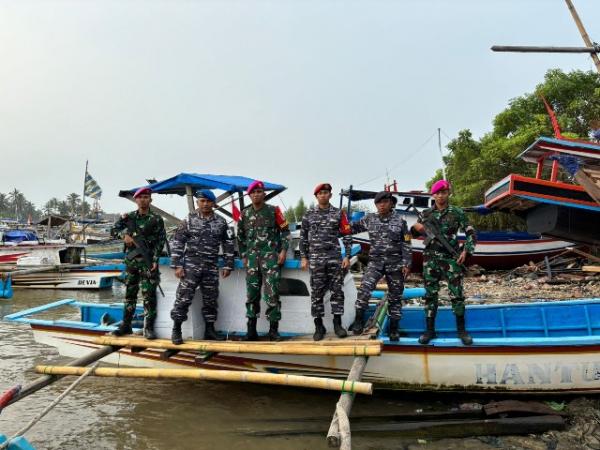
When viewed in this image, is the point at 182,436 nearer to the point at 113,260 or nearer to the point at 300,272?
the point at 300,272

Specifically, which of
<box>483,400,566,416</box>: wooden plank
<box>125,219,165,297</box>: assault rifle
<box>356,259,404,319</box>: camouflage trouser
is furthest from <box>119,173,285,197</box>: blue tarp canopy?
<box>483,400,566,416</box>: wooden plank

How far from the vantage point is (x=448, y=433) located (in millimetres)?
4863

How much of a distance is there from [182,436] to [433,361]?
10.6ft

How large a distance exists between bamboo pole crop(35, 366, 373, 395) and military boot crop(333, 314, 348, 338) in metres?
0.99

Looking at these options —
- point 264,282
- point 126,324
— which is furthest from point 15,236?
point 264,282

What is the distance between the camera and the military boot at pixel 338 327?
5270mm

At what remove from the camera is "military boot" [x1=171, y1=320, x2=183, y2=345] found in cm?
528

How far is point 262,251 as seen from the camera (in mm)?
5371

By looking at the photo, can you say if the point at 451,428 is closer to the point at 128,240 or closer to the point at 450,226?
the point at 450,226

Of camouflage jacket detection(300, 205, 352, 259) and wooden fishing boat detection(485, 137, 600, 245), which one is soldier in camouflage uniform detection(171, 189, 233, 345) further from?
wooden fishing boat detection(485, 137, 600, 245)

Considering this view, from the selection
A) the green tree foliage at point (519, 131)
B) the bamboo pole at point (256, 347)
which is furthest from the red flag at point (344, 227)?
the green tree foliage at point (519, 131)

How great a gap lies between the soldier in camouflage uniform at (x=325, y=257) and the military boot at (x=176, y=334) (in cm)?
170

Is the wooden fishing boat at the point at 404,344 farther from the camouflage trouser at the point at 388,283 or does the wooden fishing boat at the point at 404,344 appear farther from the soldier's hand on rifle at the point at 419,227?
the soldier's hand on rifle at the point at 419,227

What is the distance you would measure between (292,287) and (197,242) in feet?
4.74
